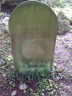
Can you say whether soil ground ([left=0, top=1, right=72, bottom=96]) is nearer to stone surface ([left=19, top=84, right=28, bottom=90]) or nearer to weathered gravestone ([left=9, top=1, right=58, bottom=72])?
stone surface ([left=19, top=84, right=28, bottom=90])

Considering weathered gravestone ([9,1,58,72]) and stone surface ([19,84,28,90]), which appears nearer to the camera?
weathered gravestone ([9,1,58,72])

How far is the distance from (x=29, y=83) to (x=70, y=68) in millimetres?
1177

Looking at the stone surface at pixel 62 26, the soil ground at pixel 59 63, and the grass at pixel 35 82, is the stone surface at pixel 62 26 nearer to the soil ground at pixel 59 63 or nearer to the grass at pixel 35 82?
the soil ground at pixel 59 63

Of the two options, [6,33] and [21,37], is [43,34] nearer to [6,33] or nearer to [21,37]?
[21,37]

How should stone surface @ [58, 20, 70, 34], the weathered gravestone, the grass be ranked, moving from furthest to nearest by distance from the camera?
stone surface @ [58, 20, 70, 34] → the grass → the weathered gravestone

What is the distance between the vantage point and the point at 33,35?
1.98m

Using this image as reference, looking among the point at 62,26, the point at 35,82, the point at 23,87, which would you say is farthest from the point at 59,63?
the point at 62,26

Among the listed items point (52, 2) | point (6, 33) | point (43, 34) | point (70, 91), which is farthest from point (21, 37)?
point (52, 2)

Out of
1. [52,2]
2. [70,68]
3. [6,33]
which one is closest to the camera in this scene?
[70,68]

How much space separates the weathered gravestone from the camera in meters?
1.78

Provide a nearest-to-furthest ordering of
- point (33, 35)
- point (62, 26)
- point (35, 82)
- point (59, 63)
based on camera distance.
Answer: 1. point (33, 35)
2. point (35, 82)
3. point (59, 63)
4. point (62, 26)

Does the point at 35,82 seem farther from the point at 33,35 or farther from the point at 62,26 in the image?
the point at 62,26

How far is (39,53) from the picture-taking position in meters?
2.17

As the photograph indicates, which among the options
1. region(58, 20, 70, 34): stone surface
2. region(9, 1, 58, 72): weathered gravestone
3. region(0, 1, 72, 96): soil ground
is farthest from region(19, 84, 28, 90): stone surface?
region(58, 20, 70, 34): stone surface
